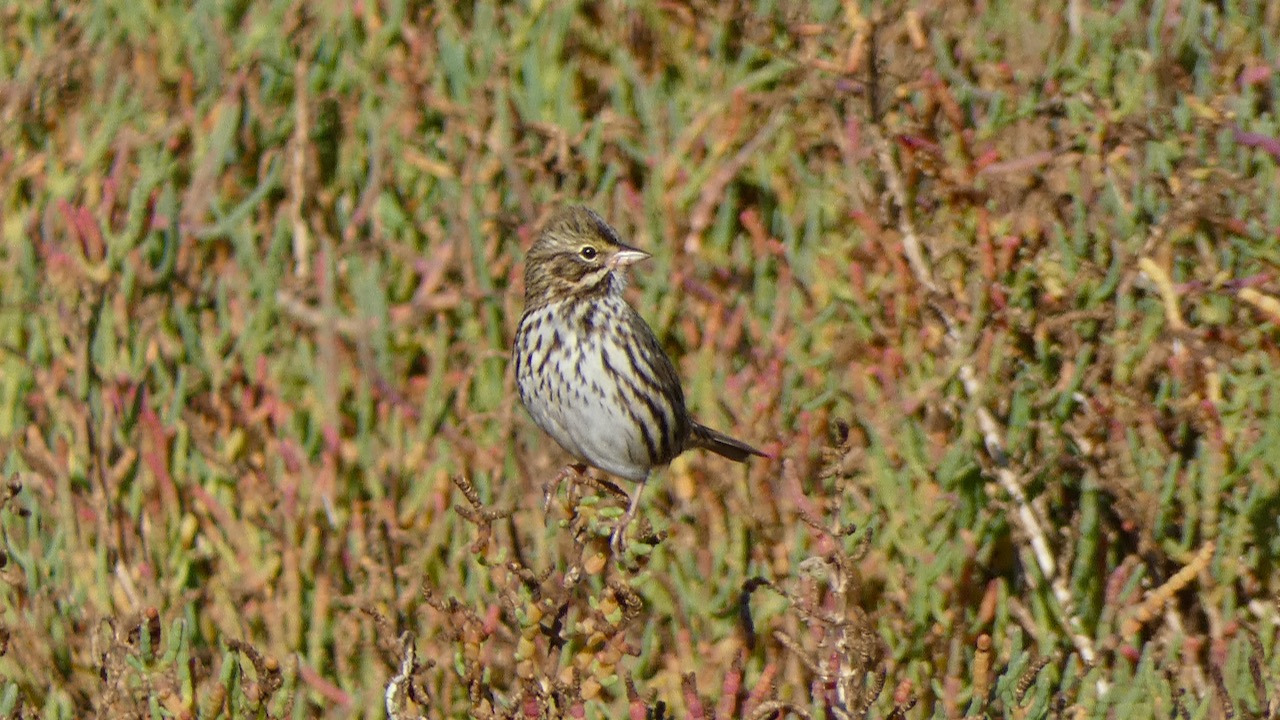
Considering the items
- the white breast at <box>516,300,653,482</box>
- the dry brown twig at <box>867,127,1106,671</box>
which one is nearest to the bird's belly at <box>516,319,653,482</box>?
the white breast at <box>516,300,653,482</box>

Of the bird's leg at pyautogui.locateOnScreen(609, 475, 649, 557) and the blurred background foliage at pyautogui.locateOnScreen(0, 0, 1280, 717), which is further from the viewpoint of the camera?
the blurred background foliage at pyautogui.locateOnScreen(0, 0, 1280, 717)

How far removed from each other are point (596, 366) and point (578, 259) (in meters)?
0.28

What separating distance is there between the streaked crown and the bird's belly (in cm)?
15

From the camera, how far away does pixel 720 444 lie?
428cm

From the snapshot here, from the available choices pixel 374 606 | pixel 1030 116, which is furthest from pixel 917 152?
pixel 374 606

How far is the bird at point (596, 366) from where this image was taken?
13.7ft

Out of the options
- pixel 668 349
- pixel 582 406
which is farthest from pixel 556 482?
pixel 668 349

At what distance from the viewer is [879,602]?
13.0 ft

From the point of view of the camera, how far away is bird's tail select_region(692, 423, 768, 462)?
4.23 metres

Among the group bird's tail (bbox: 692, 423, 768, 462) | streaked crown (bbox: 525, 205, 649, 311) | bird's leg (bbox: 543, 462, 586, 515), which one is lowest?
bird's tail (bbox: 692, 423, 768, 462)

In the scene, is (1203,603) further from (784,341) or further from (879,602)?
(784,341)

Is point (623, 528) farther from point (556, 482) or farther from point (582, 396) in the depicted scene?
point (582, 396)

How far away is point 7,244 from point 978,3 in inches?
108

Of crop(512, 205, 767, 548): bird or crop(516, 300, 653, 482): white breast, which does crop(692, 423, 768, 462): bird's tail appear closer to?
crop(512, 205, 767, 548): bird
